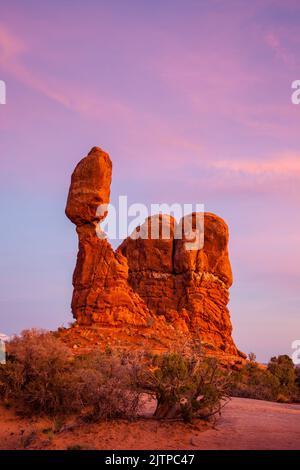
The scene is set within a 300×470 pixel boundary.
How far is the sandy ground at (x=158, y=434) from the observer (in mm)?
9625

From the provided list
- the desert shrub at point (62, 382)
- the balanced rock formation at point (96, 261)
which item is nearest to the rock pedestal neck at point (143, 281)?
the balanced rock formation at point (96, 261)

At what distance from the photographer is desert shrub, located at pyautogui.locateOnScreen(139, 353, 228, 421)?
37.9ft

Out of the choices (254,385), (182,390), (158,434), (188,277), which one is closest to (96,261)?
(254,385)

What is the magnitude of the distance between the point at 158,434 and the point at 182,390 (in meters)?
1.41

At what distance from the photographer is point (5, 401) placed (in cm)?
1328

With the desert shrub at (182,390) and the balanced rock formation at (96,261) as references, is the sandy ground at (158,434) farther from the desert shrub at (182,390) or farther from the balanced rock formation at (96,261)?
the balanced rock formation at (96,261)

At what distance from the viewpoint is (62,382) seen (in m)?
12.9

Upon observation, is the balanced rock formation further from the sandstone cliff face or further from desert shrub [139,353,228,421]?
desert shrub [139,353,228,421]

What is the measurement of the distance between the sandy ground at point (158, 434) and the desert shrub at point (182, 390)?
1.18ft

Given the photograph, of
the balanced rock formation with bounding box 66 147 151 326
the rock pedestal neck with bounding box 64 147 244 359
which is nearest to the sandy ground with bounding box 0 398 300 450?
the rock pedestal neck with bounding box 64 147 244 359

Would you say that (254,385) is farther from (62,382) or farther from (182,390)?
(62,382)
